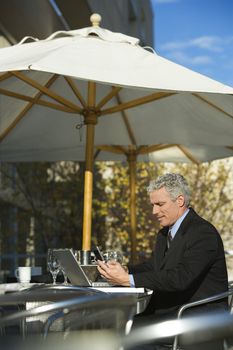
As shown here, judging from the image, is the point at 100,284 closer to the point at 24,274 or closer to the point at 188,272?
the point at 24,274

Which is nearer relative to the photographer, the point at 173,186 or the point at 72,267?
the point at 173,186

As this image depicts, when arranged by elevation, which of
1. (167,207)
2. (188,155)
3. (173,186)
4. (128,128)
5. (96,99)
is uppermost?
(96,99)

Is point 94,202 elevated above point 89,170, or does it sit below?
above

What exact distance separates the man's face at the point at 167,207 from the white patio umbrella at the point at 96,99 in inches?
42.6

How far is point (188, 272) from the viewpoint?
4.22m

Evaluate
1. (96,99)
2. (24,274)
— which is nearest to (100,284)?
(24,274)

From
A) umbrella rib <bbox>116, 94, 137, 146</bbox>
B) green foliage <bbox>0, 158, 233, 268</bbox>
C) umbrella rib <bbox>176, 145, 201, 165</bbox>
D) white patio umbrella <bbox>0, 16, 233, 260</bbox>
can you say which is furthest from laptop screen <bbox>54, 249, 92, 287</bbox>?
green foliage <bbox>0, 158, 233, 268</bbox>

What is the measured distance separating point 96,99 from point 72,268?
405 cm

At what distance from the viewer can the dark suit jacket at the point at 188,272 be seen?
4238mm

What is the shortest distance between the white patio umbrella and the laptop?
1344 mm

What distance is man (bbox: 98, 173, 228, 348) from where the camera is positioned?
425 cm

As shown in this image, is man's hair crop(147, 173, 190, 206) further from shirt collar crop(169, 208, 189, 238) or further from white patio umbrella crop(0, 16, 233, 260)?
white patio umbrella crop(0, 16, 233, 260)

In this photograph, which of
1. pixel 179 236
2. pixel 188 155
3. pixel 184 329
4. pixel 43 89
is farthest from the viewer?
pixel 188 155

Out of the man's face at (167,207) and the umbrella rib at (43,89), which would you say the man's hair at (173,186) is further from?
the umbrella rib at (43,89)
